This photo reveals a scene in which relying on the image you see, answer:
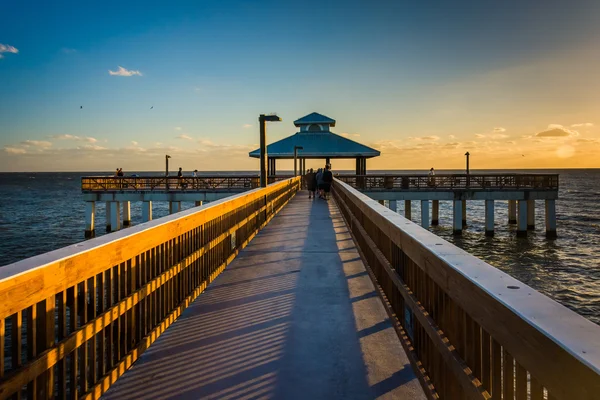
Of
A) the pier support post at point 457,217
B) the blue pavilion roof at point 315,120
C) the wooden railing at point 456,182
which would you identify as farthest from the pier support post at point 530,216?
the blue pavilion roof at point 315,120

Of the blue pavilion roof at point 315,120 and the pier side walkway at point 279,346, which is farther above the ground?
the blue pavilion roof at point 315,120

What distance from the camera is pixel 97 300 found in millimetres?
3387

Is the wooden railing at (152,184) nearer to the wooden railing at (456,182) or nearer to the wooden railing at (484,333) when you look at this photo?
the wooden railing at (456,182)

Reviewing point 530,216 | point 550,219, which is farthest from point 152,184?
point 550,219

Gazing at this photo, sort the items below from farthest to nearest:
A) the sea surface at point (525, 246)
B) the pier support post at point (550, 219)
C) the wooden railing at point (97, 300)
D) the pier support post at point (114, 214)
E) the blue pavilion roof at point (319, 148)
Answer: the blue pavilion roof at point (319, 148), the pier support post at point (114, 214), the pier support post at point (550, 219), the sea surface at point (525, 246), the wooden railing at point (97, 300)

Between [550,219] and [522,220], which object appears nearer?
[550,219]

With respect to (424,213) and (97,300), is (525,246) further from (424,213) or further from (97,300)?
(97,300)

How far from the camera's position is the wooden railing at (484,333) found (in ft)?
4.80

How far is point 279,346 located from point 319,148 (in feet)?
122

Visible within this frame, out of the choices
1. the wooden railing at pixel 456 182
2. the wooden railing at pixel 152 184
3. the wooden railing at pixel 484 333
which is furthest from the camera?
the wooden railing at pixel 456 182

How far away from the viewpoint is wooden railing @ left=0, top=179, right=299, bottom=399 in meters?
2.33

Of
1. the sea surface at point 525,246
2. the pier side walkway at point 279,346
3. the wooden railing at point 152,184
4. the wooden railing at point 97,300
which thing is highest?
the wooden railing at point 152,184

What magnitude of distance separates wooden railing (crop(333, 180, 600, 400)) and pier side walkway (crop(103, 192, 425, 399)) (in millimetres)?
455

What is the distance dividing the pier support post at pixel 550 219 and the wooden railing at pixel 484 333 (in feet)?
115
